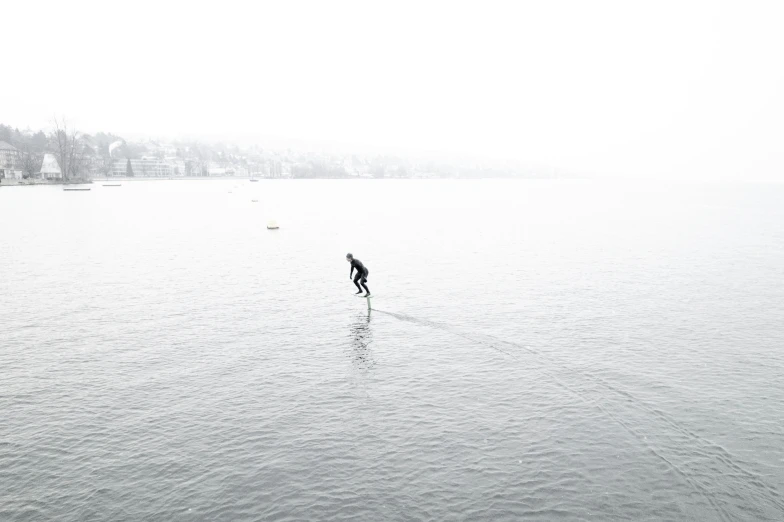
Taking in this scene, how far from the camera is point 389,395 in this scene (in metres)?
26.1

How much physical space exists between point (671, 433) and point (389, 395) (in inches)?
479

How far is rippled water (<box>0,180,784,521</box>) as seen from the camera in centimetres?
1852

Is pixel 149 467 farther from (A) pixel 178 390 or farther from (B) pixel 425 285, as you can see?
(B) pixel 425 285

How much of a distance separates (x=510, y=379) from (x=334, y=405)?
9285mm

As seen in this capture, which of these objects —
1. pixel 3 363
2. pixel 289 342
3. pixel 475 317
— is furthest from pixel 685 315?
pixel 3 363

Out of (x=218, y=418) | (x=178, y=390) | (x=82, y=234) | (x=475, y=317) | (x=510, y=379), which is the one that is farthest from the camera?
(x=82, y=234)

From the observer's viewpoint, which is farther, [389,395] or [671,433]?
[389,395]

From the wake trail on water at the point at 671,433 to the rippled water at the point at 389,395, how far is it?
0.35 ft

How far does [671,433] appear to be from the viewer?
2259 cm

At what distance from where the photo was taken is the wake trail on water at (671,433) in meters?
18.6

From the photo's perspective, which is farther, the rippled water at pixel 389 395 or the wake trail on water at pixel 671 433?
the wake trail on water at pixel 671 433

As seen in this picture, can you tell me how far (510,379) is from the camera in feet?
→ 92.5

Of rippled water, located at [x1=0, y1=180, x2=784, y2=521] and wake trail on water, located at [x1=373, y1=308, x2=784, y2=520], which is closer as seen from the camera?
rippled water, located at [x1=0, y1=180, x2=784, y2=521]

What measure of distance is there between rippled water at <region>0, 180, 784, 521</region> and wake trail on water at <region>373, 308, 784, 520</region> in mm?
105
